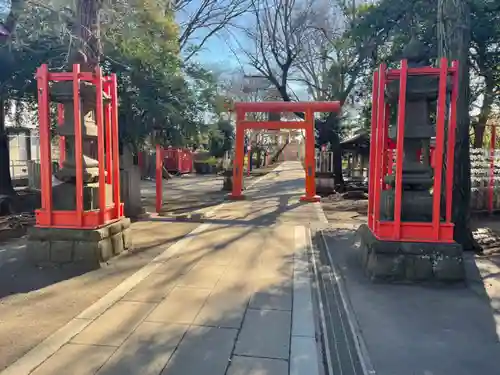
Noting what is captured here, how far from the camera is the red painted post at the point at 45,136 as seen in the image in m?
5.27

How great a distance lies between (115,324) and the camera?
3.69 m

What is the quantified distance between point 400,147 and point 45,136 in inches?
174

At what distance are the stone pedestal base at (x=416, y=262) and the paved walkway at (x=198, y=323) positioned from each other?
0.96 metres

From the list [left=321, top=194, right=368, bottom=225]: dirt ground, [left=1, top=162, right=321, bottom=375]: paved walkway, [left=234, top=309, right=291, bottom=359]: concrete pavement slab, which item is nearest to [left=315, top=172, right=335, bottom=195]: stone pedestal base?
[left=321, top=194, right=368, bottom=225]: dirt ground

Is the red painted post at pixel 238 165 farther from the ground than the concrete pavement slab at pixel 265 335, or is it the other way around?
the red painted post at pixel 238 165

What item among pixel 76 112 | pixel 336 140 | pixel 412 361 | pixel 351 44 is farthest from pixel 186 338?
pixel 336 140

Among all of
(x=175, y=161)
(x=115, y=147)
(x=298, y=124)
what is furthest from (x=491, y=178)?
(x=175, y=161)

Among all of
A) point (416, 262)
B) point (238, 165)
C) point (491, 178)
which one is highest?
point (238, 165)

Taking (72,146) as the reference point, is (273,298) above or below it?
below

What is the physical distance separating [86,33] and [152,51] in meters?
3.13

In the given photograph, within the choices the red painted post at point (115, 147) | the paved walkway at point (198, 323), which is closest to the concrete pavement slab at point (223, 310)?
the paved walkway at point (198, 323)

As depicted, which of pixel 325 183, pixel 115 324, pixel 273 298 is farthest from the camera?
pixel 325 183

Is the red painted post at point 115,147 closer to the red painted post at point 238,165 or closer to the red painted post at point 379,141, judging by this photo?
the red painted post at point 379,141

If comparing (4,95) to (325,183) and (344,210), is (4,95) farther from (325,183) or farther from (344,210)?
(325,183)
